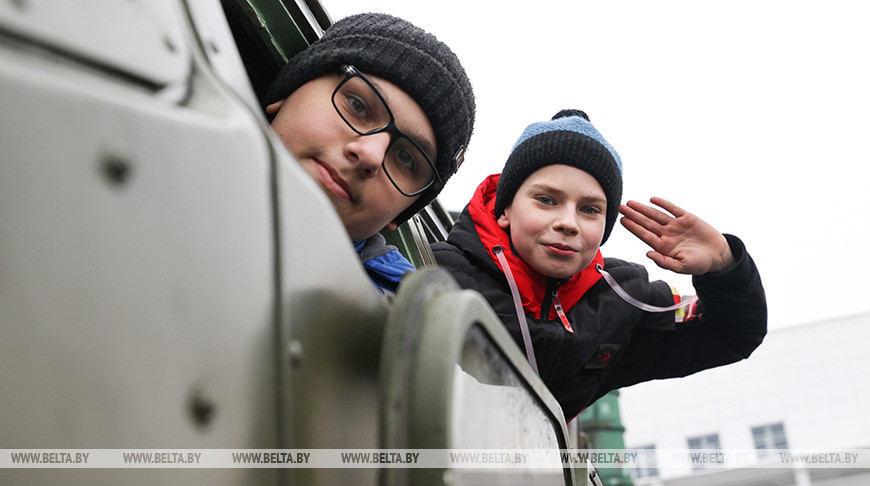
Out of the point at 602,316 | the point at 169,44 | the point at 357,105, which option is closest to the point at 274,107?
the point at 357,105

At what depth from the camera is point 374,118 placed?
1.47 m

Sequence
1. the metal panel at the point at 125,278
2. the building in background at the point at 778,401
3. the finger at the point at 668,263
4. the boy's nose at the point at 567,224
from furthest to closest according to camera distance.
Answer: the building in background at the point at 778,401 → the finger at the point at 668,263 → the boy's nose at the point at 567,224 → the metal panel at the point at 125,278

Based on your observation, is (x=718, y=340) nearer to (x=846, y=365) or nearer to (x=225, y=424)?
(x=225, y=424)

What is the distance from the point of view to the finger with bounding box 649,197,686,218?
2.27 metres

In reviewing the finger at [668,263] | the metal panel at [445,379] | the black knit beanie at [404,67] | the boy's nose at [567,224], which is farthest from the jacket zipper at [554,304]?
the metal panel at [445,379]

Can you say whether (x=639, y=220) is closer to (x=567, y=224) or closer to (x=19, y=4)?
(x=567, y=224)

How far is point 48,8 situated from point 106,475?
1.20 feet

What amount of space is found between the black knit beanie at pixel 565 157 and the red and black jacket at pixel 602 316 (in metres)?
0.14

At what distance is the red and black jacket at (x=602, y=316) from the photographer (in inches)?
82.8

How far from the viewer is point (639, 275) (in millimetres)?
2496

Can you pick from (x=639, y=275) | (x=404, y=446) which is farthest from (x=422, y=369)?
(x=639, y=275)

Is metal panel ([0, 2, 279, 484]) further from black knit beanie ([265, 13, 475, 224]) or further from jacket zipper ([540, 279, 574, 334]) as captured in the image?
jacket zipper ([540, 279, 574, 334])

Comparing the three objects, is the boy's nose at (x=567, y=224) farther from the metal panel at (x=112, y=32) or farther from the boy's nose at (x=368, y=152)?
the metal panel at (x=112, y=32)

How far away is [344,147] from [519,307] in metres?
0.84
